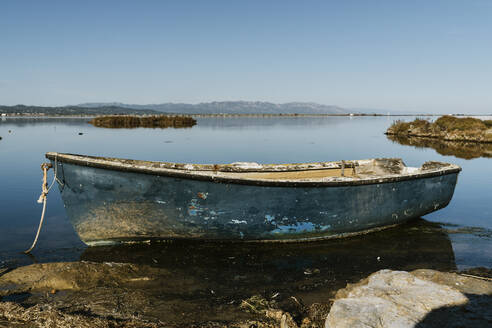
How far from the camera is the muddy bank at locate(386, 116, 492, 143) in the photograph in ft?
116

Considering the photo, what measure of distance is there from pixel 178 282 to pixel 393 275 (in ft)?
10.7

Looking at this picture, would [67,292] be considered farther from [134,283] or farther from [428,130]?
[428,130]

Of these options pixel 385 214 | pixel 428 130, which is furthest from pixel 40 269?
pixel 428 130

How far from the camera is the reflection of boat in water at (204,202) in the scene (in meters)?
6.13

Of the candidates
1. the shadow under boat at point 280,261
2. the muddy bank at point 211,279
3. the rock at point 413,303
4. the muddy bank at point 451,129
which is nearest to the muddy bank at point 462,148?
the muddy bank at point 451,129

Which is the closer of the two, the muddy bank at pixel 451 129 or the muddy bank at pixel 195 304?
the muddy bank at pixel 195 304

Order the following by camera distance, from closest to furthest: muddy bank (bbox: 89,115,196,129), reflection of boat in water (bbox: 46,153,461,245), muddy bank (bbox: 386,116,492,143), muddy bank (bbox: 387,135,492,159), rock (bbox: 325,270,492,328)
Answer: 1. rock (bbox: 325,270,492,328)
2. reflection of boat in water (bbox: 46,153,461,245)
3. muddy bank (bbox: 387,135,492,159)
4. muddy bank (bbox: 386,116,492,143)
5. muddy bank (bbox: 89,115,196,129)

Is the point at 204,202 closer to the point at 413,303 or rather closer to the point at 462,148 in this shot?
the point at 413,303

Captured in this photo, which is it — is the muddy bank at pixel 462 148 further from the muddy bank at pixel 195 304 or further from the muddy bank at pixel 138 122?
the muddy bank at pixel 138 122

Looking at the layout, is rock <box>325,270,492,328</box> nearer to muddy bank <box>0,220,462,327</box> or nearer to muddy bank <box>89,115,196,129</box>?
muddy bank <box>0,220,462,327</box>

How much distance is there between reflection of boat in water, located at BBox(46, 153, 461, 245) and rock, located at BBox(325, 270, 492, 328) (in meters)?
2.26

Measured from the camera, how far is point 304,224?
694cm

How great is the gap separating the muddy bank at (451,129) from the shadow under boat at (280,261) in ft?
112

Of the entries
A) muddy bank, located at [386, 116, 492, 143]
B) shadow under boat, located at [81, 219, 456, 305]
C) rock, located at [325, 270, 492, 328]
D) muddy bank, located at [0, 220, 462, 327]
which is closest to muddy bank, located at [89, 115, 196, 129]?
muddy bank, located at [386, 116, 492, 143]
